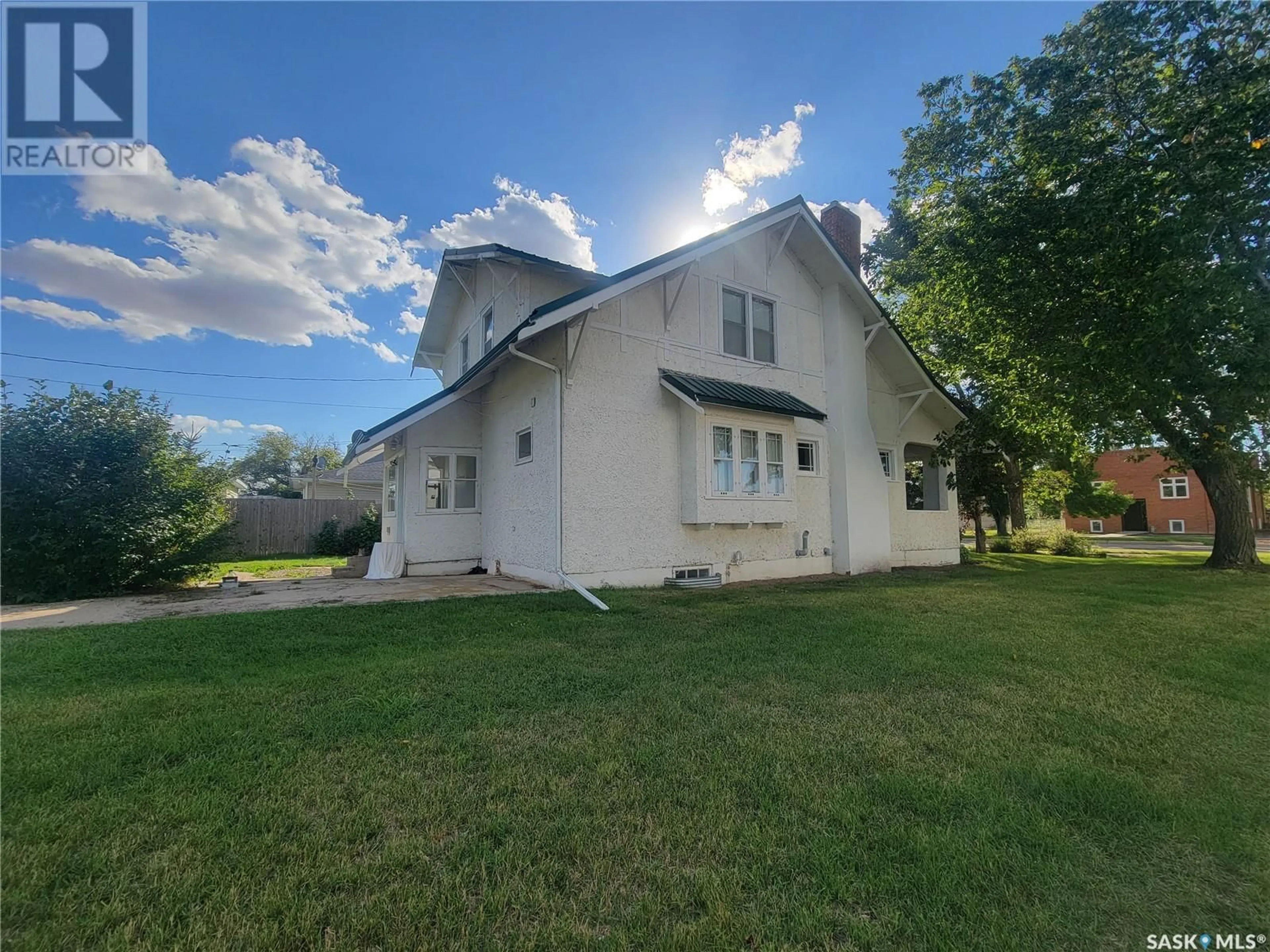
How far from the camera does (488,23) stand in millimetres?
8102

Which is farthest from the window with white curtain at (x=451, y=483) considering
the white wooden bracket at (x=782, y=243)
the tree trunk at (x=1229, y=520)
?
the tree trunk at (x=1229, y=520)

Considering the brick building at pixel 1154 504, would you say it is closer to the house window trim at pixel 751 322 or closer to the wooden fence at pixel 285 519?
the house window trim at pixel 751 322

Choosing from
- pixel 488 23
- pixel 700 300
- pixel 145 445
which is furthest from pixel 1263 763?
pixel 145 445

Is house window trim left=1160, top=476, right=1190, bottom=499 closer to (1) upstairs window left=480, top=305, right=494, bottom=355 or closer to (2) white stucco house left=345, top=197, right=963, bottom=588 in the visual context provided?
(2) white stucco house left=345, top=197, right=963, bottom=588

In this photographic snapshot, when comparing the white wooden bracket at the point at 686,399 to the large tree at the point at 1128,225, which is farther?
the large tree at the point at 1128,225

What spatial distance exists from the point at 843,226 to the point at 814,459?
20.6 ft

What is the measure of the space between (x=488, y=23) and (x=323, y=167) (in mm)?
5773

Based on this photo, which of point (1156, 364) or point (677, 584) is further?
point (1156, 364)

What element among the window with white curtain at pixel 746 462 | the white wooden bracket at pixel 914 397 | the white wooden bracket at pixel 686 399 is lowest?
the window with white curtain at pixel 746 462

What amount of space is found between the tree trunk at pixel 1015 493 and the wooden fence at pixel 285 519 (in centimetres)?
2213

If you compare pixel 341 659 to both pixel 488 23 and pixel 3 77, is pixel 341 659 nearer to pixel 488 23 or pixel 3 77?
pixel 3 77

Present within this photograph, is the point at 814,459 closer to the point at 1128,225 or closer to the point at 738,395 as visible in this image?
the point at 738,395

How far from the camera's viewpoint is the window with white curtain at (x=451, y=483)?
11656 millimetres

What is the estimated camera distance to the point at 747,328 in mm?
11500
